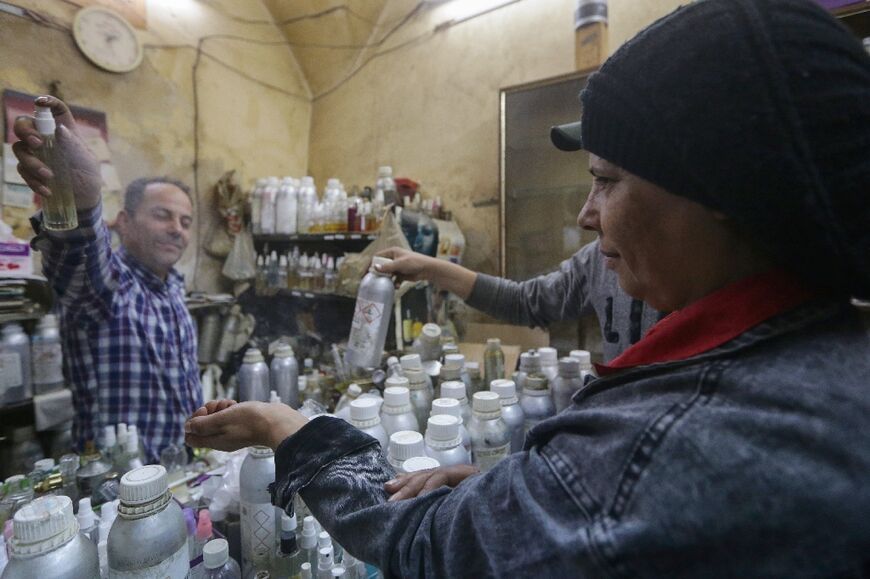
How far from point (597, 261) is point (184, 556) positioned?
4.15ft

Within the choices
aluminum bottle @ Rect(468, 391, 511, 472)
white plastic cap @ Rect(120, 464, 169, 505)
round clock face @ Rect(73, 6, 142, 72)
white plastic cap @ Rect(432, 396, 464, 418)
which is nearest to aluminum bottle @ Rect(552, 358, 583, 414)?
aluminum bottle @ Rect(468, 391, 511, 472)

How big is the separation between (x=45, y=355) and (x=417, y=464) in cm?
200

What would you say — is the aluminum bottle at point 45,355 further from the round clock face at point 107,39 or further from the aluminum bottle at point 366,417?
the round clock face at point 107,39

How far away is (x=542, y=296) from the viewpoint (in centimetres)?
160

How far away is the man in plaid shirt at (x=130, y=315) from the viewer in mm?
1392

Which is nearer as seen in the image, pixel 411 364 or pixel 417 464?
pixel 417 464

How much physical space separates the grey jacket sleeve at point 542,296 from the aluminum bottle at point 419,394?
0.47 meters

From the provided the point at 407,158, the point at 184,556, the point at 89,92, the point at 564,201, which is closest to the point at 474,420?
the point at 184,556

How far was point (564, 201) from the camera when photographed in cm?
243

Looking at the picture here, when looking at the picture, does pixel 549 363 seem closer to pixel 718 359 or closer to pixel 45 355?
pixel 718 359

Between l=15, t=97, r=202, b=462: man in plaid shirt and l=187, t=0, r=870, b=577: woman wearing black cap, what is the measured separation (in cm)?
139

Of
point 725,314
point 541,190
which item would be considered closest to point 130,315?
point 725,314

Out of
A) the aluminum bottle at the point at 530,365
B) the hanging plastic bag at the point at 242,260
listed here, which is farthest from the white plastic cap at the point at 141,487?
the hanging plastic bag at the point at 242,260

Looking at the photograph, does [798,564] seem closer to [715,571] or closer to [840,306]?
[715,571]
